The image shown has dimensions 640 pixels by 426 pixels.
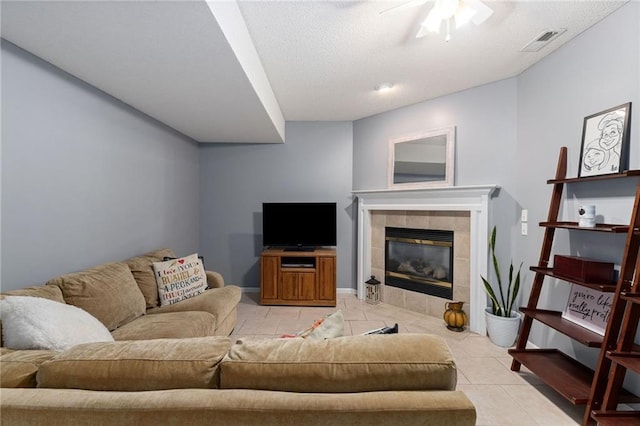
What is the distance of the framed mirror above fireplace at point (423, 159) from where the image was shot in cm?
316

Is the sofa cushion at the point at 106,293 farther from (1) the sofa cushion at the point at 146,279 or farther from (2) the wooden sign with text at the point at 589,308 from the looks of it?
(2) the wooden sign with text at the point at 589,308

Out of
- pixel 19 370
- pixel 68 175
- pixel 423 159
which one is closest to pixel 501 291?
pixel 423 159

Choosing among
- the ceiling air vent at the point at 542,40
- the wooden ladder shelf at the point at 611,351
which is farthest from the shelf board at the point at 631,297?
the ceiling air vent at the point at 542,40

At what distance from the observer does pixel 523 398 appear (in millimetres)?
1903

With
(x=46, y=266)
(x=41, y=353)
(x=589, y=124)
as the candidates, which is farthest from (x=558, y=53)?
(x=46, y=266)

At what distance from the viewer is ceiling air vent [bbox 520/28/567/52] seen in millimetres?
2045

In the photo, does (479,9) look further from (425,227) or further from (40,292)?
(40,292)

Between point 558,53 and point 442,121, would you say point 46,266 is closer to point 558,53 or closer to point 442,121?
point 442,121

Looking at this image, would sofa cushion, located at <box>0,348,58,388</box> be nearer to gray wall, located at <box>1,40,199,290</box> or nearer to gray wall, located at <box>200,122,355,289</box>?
gray wall, located at <box>1,40,199,290</box>

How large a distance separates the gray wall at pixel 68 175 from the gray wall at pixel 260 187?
1117 millimetres

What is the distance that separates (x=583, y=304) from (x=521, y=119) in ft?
5.75

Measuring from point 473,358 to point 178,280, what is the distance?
2786mm

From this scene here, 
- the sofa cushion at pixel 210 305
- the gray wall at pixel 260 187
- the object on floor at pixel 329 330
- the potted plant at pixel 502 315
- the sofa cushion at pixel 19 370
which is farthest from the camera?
the gray wall at pixel 260 187

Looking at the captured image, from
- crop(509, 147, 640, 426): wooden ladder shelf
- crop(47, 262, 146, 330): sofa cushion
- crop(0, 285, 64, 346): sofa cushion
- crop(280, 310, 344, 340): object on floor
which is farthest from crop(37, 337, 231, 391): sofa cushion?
crop(509, 147, 640, 426): wooden ladder shelf
